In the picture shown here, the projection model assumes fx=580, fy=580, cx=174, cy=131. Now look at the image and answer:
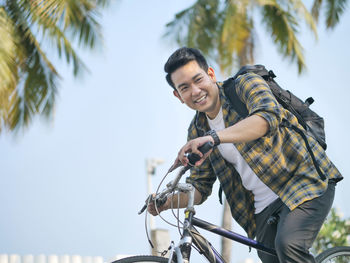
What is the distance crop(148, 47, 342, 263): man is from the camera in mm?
2898

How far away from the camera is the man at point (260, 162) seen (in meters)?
2.90

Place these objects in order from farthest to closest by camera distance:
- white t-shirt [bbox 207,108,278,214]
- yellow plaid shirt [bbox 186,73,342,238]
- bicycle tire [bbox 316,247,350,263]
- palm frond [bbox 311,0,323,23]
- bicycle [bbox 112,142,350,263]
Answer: palm frond [bbox 311,0,323,23], bicycle tire [bbox 316,247,350,263], white t-shirt [bbox 207,108,278,214], yellow plaid shirt [bbox 186,73,342,238], bicycle [bbox 112,142,350,263]

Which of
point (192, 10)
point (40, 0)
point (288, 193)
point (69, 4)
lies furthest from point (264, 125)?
point (192, 10)

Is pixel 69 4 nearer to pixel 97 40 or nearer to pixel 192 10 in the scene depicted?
pixel 97 40

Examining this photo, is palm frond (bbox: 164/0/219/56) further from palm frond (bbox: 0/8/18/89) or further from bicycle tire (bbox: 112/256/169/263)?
bicycle tire (bbox: 112/256/169/263)

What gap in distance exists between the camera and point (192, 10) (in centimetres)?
1578

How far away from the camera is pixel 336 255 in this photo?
3.51 meters

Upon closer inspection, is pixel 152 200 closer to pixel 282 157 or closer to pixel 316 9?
pixel 282 157

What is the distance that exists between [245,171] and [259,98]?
541 mm

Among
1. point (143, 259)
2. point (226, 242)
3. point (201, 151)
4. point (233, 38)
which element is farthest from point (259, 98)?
point (233, 38)

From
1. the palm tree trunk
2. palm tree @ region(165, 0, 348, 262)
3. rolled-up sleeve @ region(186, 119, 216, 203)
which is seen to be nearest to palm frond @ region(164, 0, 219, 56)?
palm tree @ region(165, 0, 348, 262)

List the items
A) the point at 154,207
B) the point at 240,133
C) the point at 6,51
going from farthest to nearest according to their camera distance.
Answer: the point at 6,51 → the point at 154,207 → the point at 240,133

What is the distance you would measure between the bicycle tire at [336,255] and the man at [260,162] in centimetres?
37

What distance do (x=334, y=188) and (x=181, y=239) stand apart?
941 millimetres
